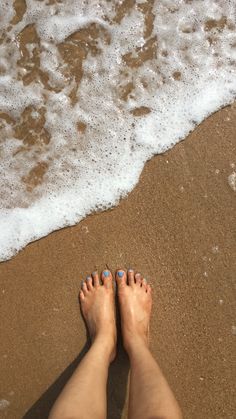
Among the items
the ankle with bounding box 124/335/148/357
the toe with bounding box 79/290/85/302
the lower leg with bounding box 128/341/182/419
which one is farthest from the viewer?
the toe with bounding box 79/290/85/302

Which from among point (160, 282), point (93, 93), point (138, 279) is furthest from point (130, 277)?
point (93, 93)

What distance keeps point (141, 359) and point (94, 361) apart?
21 cm

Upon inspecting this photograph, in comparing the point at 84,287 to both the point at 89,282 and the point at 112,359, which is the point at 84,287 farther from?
the point at 112,359

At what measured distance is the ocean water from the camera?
2.27 metres

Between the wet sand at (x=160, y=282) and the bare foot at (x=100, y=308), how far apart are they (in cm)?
4

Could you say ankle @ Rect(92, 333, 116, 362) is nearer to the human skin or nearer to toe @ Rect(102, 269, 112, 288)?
the human skin

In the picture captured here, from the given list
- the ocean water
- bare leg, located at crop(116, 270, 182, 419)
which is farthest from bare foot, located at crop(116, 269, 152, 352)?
the ocean water

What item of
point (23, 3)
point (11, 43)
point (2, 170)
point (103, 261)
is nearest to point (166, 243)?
point (103, 261)

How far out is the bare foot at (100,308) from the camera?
2.10 meters

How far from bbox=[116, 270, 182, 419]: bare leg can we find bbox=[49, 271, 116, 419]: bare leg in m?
0.07

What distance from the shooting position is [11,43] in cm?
239

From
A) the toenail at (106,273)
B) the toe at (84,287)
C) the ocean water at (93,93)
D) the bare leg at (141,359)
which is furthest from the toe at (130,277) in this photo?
the ocean water at (93,93)

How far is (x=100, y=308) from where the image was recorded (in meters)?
2.16

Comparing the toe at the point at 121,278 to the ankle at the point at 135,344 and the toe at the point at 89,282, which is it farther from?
the ankle at the point at 135,344
